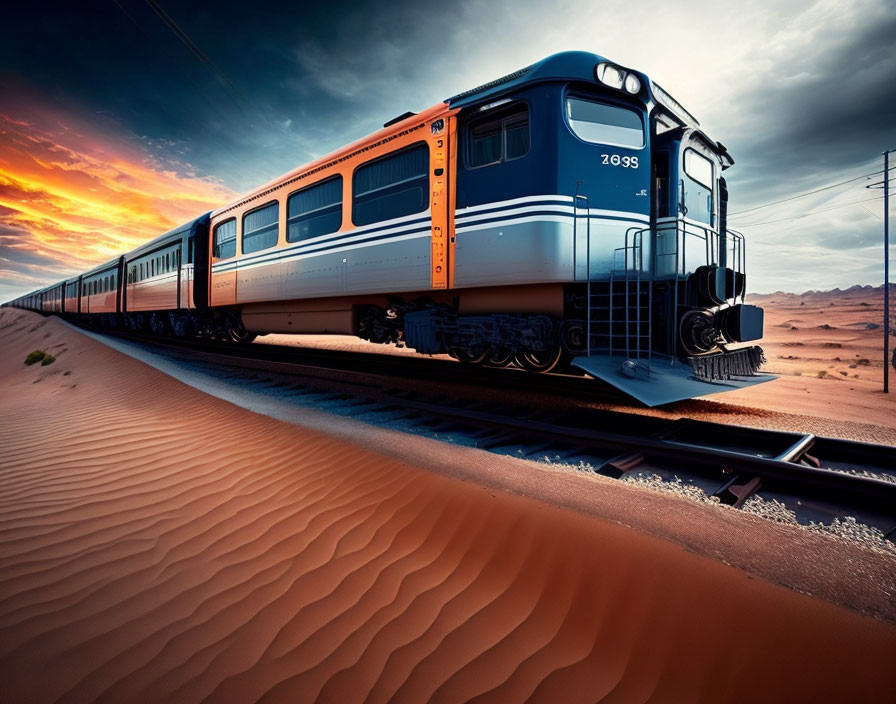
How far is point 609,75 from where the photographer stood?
525 centimetres

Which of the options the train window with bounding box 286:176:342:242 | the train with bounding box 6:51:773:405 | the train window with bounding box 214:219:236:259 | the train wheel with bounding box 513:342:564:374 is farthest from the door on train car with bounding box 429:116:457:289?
the train window with bounding box 214:219:236:259

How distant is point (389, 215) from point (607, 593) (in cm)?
595

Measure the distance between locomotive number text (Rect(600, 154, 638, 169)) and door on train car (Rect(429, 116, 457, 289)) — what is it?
1.92 meters

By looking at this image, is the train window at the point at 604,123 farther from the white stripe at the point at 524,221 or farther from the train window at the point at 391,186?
the train window at the point at 391,186

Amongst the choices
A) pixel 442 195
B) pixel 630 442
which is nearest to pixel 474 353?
pixel 442 195

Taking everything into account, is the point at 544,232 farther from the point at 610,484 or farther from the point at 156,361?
the point at 156,361

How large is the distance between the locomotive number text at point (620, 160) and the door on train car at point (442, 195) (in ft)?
6.28

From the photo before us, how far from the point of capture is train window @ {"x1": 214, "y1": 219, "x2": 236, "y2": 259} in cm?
1117

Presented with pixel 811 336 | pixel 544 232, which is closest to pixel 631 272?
pixel 544 232

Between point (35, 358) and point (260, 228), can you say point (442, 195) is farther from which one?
point (35, 358)

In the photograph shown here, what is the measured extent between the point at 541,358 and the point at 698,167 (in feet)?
12.1

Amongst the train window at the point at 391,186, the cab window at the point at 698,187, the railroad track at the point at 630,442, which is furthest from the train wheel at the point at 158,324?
the cab window at the point at 698,187

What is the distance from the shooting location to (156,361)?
10891 mm

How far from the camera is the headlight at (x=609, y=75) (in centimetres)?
516
